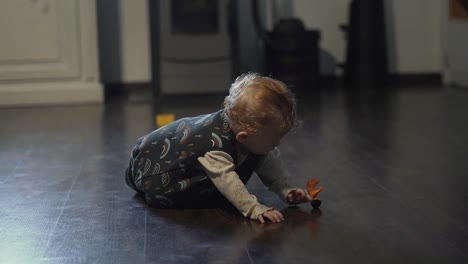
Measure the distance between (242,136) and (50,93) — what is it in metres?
2.29

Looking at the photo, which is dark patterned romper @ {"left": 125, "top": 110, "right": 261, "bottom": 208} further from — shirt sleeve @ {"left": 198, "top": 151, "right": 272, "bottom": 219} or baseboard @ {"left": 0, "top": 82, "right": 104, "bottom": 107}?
baseboard @ {"left": 0, "top": 82, "right": 104, "bottom": 107}

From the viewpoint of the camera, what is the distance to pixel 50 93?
3551 millimetres

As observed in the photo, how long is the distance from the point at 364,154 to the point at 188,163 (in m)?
0.77

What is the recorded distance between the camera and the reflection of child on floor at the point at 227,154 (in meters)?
1.43

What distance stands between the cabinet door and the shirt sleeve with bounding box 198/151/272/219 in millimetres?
2216

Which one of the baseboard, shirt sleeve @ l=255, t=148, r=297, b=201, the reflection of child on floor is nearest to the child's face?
the reflection of child on floor

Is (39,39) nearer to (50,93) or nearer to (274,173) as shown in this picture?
(50,93)

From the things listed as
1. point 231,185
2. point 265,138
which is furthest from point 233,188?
point 265,138

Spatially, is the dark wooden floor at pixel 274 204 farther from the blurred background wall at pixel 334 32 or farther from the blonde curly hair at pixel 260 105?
the blurred background wall at pixel 334 32

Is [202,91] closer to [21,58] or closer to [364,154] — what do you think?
[21,58]

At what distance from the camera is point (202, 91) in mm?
3799

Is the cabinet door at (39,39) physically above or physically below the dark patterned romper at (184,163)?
above

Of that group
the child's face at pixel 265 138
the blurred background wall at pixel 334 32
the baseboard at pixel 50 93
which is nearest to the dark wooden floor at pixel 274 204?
the child's face at pixel 265 138

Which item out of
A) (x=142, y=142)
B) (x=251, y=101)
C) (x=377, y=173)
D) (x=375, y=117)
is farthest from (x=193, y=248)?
(x=375, y=117)
